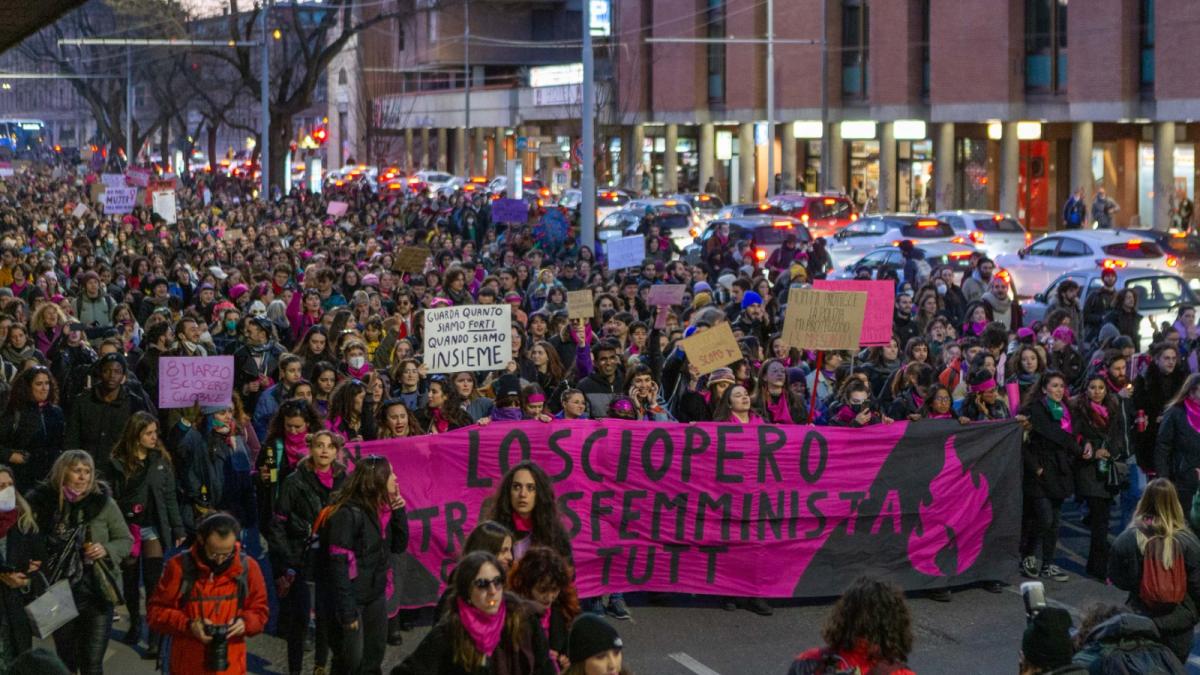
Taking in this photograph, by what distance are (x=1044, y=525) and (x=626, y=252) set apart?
36.7ft

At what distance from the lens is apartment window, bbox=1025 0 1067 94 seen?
49531mm

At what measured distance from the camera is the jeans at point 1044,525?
11617mm

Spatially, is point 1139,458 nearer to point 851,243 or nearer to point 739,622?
point 739,622

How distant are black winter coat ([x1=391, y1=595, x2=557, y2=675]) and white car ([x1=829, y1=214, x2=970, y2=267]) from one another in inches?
1068

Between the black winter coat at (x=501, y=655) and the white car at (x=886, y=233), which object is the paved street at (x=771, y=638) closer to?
the black winter coat at (x=501, y=655)

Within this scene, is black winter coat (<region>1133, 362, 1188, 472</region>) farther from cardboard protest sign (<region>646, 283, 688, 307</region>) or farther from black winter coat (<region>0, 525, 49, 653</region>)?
black winter coat (<region>0, 525, 49, 653</region>)

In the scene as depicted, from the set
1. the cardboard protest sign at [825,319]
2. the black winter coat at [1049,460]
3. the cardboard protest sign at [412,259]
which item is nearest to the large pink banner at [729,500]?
the black winter coat at [1049,460]

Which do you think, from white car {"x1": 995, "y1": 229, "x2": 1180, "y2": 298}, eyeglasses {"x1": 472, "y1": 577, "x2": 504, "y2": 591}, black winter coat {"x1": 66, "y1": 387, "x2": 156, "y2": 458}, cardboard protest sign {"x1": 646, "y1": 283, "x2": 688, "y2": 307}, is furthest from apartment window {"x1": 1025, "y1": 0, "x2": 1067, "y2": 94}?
eyeglasses {"x1": 472, "y1": 577, "x2": 504, "y2": 591}

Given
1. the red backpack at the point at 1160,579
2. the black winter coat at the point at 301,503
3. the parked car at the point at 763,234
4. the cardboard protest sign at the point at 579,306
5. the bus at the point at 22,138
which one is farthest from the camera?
the bus at the point at 22,138

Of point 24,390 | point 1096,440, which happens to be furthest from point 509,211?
point 24,390

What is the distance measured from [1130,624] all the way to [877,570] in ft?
15.9

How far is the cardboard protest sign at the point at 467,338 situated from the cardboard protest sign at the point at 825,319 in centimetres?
202

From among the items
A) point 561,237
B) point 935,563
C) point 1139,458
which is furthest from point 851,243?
point 935,563

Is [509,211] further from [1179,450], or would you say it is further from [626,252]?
[1179,450]
